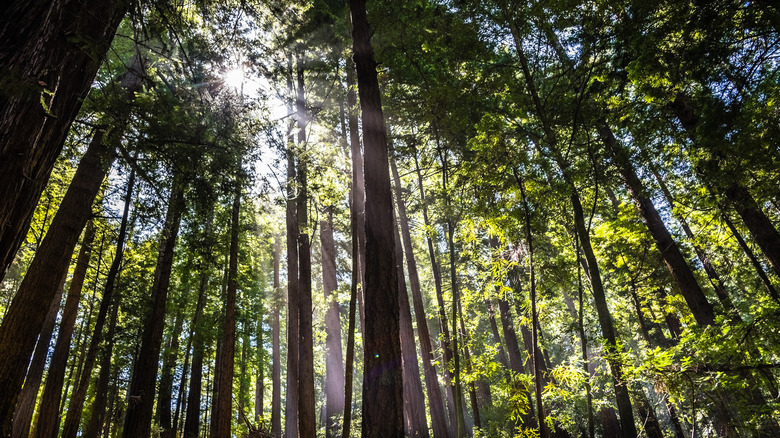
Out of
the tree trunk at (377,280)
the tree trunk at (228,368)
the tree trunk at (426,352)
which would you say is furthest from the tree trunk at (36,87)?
the tree trunk at (426,352)

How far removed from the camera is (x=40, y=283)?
5.28 m

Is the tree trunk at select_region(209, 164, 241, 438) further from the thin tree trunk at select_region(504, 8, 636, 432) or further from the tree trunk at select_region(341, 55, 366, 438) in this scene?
the thin tree trunk at select_region(504, 8, 636, 432)

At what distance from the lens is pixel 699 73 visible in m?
4.55

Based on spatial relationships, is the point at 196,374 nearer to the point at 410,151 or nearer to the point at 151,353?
the point at 151,353

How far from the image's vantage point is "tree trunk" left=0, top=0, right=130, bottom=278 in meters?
2.25

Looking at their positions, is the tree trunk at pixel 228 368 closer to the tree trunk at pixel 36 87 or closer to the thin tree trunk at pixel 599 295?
the tree trunk at pixel 36 87

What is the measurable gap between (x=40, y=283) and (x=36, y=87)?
15.3ft

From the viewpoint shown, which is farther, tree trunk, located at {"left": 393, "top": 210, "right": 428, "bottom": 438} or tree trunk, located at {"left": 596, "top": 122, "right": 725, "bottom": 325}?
tree trunk, located at {"left": 393, "top": 210, "right": 428, "bottom": 438}

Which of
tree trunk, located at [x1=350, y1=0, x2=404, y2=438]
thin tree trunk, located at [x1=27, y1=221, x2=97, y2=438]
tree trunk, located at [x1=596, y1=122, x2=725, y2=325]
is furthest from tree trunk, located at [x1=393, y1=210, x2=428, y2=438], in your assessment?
thin tree trunk, located at [x1=27, y1=221, x2=97, y2=438]

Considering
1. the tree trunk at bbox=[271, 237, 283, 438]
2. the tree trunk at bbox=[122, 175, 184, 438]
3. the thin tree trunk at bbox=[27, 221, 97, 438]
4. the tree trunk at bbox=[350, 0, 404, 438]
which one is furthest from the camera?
the tree trunk at bbox=[271, 237, 283, 438]

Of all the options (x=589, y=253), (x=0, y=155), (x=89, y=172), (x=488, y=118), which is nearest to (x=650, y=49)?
(x=488, y=118)

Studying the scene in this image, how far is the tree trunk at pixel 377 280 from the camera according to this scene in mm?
3730

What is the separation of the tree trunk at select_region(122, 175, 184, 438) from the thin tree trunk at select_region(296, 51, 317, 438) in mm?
2693

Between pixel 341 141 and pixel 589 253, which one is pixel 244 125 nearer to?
pixel 341 141
